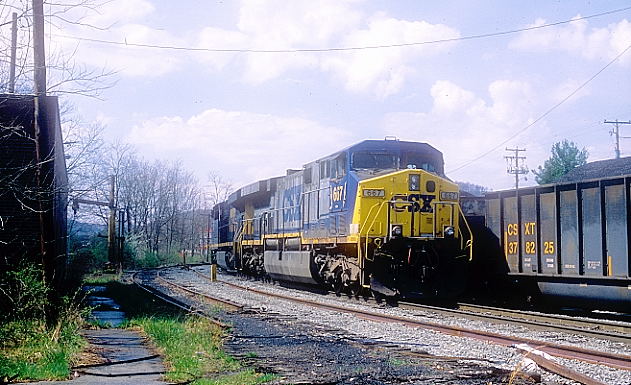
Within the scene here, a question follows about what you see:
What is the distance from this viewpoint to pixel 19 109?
1435 centimetres

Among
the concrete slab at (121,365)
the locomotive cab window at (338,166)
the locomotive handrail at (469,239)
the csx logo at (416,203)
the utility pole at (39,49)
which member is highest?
the utility pole at (39,49)

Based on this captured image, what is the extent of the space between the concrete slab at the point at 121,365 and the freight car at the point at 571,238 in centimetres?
844

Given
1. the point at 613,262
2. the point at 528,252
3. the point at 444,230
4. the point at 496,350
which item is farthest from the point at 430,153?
the point at 496,350

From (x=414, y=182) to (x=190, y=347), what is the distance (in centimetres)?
848

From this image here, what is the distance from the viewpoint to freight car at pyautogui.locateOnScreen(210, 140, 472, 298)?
1594 centimetres

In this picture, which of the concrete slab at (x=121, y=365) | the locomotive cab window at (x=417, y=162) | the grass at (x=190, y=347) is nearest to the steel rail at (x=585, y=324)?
the locomotive cab window at (x=417, y=162)

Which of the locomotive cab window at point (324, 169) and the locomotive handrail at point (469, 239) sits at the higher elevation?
the locomotive cab window at point (324, 169)

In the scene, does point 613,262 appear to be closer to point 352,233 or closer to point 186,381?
point 352,233

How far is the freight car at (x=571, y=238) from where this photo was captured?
12664 mm

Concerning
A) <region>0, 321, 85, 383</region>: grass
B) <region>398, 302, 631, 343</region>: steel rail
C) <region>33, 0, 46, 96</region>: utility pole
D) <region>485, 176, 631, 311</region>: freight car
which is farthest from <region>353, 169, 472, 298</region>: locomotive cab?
<region>33, 0, 46, 96</region>: utility pole

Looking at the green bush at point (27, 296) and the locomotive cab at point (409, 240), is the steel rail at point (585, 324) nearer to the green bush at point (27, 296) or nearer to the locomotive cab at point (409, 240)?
the locomotive cab at point (409, 240)

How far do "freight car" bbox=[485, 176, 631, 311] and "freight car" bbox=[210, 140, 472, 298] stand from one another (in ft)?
3.76

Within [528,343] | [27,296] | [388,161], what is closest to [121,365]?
[27,296]

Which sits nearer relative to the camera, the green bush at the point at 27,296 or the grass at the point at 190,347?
the grass at the point at 190,347
